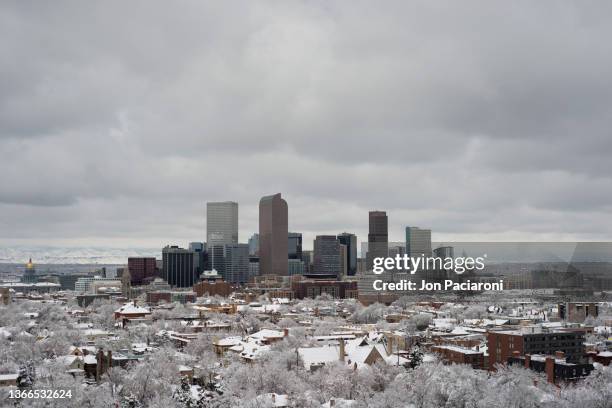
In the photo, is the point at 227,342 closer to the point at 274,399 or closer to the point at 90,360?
the point at 90,360

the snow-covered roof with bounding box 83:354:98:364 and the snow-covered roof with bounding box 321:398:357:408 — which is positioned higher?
the snow-covered roof with bounding box 83:354:98:364

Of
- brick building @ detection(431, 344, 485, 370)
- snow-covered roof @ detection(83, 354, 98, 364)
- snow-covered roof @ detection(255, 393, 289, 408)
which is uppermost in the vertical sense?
snow-covered roof @ detection(83, 354, 98, 364)

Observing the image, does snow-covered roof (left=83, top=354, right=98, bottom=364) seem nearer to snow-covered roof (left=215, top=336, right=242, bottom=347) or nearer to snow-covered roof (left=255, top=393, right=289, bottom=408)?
snow-covered roof (left=255, top=393, right=289, bottom=408)

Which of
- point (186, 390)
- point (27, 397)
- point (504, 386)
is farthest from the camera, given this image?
point (186, 390)

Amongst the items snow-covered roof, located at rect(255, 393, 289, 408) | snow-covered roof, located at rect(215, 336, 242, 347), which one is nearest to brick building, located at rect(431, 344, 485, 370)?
snow-covered roof, located at rect(215, 336, 242, 347)

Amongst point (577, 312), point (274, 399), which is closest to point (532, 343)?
point (274, 399)

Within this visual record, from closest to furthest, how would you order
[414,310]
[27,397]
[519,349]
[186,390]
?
[27,397] → [186,390] → [519,349] → [414,310]

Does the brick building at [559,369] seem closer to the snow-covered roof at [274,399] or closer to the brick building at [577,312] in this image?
the snow-covered roof at [274,399]

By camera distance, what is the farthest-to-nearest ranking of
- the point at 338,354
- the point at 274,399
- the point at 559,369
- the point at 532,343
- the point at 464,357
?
the point at 532,343 → the point at 464,357 → the point at 338,354 → the point at 559,369 → the point at 274,399

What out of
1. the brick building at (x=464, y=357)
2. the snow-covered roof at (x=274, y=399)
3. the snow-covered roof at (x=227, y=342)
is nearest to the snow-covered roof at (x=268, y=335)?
the snow-covered roof at (x=227, y=342)

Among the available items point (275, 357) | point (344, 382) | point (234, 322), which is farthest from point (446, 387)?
point (234, 322)

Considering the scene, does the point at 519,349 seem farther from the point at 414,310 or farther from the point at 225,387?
the point at 414,310
